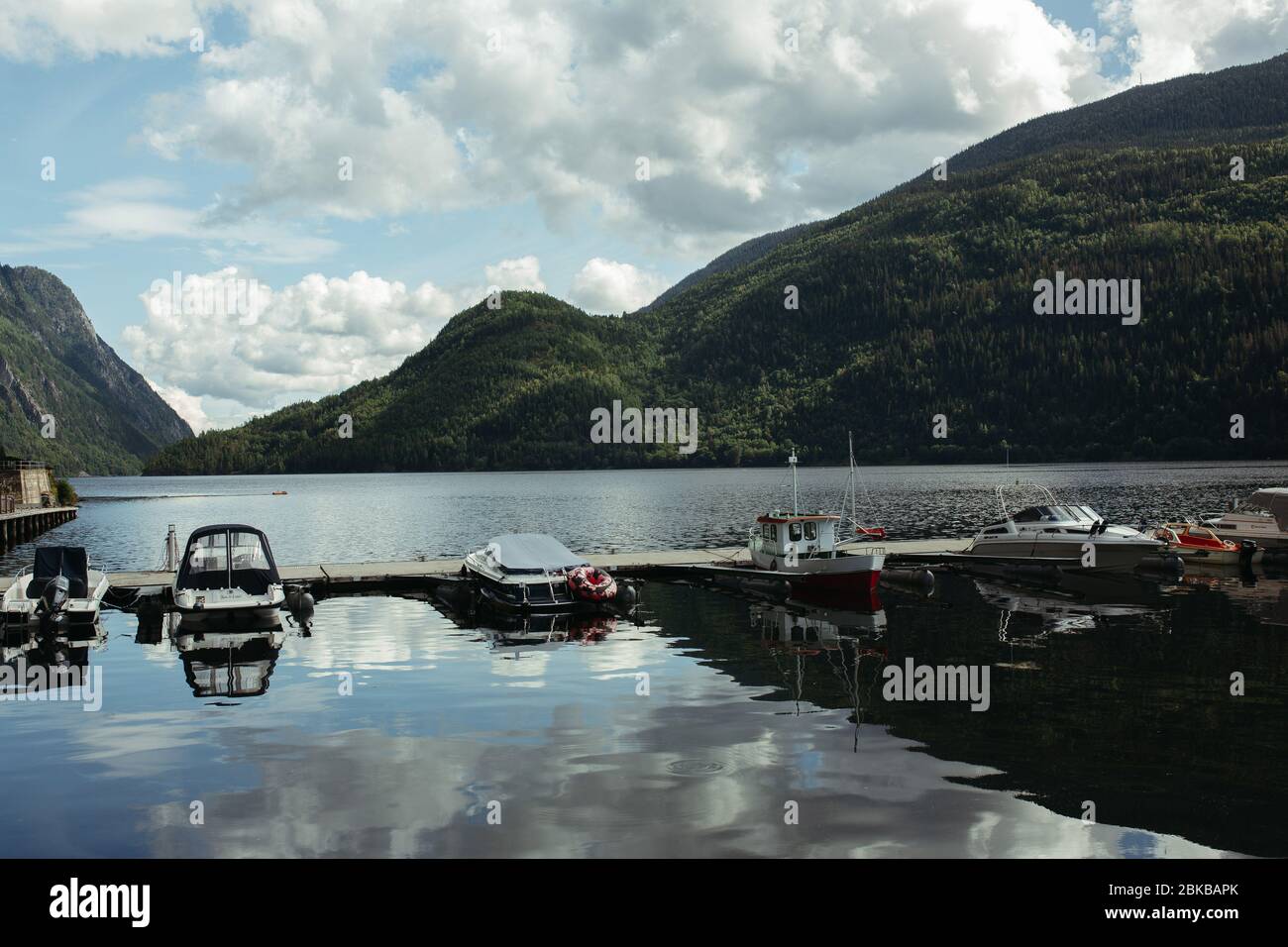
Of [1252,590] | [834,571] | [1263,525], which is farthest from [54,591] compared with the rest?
[1263,525]

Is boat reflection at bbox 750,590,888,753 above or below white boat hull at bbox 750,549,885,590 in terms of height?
below

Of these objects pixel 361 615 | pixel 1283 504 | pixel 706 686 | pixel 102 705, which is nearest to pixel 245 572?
pixel 361 615

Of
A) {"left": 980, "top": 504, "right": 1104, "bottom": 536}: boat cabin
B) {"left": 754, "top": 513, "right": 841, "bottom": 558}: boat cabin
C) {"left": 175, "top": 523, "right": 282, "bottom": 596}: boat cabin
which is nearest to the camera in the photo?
{"left": 175, "top": 523, "right": 282, "bottom": 596}: boat cabin

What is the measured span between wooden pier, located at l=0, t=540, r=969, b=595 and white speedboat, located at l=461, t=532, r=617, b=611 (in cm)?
567

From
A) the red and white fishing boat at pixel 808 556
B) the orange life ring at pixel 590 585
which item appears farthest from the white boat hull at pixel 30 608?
the red and white fishing boat at pixel 808 556

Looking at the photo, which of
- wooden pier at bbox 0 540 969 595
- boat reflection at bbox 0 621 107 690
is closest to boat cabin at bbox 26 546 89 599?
boat reflection at bbox 0 621 107 690

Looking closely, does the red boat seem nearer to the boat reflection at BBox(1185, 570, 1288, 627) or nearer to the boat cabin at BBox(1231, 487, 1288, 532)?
the boat reflection at BBox(1185, 570, 1288, 627)

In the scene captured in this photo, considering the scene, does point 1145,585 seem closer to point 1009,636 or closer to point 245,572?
point 1009,636

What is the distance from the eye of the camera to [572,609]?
3975 cm

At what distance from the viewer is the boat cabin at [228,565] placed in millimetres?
35531

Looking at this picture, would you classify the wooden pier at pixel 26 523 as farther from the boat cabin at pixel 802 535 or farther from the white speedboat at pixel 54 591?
the boat cabin at pixel 802 535

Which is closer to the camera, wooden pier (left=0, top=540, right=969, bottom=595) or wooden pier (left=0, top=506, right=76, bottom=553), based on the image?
wooden pier (left=0, top=540, right=969, bottom=595)

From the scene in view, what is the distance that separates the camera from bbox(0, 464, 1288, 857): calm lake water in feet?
49.3

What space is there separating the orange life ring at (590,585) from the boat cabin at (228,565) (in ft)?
34.8
